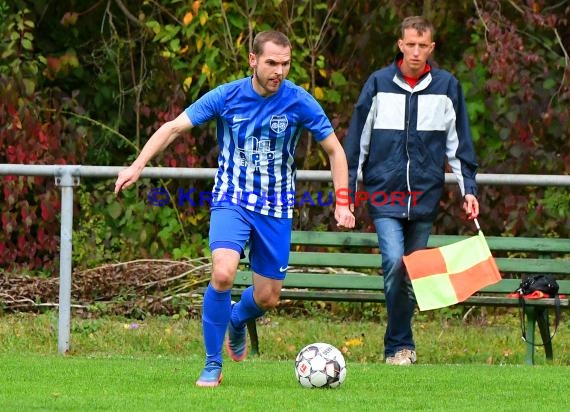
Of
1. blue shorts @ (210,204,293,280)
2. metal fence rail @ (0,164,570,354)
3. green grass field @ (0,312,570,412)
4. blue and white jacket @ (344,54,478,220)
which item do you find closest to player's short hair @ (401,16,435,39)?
blue and white jacket @ (344,54,478,220)

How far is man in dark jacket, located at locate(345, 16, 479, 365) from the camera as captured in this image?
8633mm

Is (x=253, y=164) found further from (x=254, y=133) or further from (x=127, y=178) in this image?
(x=127, y=178)

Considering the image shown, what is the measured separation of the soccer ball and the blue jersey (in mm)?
832

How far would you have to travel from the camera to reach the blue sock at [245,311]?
799 centimetres

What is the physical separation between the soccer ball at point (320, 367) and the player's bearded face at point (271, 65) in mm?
1372

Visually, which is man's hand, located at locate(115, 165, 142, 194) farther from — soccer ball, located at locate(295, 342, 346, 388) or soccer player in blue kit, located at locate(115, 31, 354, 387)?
soccer ball, located at locate(295, 342, 346, 388)

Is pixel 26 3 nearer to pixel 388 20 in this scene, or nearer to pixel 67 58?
pixel 67 58

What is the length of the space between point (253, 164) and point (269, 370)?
4.23 ft

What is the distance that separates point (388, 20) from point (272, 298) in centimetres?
532

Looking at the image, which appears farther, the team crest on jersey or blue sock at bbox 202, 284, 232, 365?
the team crest on jersey

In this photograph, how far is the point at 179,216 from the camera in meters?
11.9

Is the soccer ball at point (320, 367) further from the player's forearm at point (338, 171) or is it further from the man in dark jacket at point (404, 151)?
the man in dark jacket at point (404, 151)

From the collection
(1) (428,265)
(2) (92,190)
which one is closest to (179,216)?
(2) (92,190)

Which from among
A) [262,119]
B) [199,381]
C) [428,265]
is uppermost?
[262,119]
